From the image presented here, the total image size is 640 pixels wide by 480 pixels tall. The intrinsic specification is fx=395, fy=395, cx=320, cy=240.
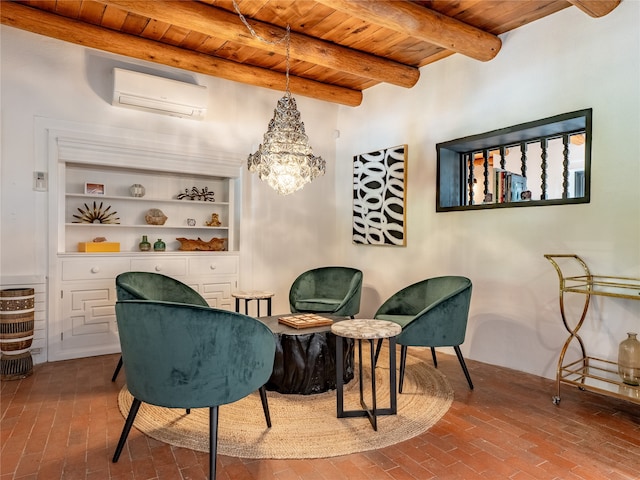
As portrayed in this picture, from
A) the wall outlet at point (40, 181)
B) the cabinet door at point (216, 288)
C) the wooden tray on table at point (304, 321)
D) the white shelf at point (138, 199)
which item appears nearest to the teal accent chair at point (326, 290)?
the cabinet door at point (216, 288)

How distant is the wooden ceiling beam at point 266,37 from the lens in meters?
3.16

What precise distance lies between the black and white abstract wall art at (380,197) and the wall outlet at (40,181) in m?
3.48

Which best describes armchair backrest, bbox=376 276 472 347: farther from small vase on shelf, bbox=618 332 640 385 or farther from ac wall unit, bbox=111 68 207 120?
ac wall unit, bbox=111 68 207 120

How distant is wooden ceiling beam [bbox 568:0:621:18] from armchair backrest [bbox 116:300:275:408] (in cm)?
318

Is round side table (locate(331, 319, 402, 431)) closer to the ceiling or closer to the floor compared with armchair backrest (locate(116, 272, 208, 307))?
closer to the floor

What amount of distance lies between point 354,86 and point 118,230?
134 inches

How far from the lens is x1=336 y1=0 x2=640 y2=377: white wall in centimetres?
293

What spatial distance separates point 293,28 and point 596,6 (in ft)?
7.98

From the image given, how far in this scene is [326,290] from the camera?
4.73 m

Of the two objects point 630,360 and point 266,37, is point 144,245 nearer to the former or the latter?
point 266,37

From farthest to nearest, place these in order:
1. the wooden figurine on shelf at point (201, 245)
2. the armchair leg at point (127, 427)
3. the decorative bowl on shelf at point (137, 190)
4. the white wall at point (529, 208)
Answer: the wooden figurine on shelf at point (201, 245) < the decorative bowl on shelf at point (137, 190) < the white wall at point (529, 208) < the armchair leg at point (127, 427)

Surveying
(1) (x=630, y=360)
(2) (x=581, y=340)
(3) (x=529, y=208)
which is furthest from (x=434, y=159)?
(1) (x=630, y=360)

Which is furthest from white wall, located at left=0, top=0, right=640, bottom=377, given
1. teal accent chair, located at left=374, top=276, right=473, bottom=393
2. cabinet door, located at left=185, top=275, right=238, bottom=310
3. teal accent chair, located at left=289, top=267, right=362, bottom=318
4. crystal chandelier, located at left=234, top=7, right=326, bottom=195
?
crystal chandelier, located at left=234, top=7, right=326, bottom=195

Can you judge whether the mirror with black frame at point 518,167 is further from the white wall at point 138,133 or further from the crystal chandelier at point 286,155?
the white wall at point 138,133
